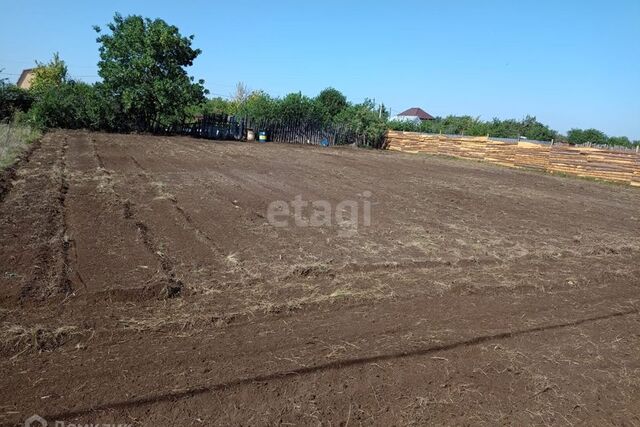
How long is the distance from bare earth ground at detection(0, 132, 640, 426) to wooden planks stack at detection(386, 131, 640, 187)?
14.6 metres

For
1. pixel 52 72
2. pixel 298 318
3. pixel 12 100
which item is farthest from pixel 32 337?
pixel 52 72

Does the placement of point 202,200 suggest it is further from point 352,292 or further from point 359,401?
point 359,401

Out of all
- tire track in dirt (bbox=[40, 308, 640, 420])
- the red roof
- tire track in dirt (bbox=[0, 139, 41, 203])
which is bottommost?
tire track in dirt (bbox=[40, 308, 640, 420])

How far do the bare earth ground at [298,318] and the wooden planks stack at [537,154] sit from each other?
47.8 ft

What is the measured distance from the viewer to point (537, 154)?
24.5 metres

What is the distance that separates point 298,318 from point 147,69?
25.8 m

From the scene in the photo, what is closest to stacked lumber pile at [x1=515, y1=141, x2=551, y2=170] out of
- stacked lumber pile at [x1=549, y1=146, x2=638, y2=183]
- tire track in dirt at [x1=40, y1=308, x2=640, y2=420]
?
stacked lumber pile at [x1=549, y1=146, x2=638, y2=183]

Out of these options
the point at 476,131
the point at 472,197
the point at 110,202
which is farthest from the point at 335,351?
the point at 476,131

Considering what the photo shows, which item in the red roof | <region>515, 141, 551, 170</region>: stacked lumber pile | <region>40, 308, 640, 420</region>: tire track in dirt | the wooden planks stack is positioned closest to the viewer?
<region>40, 308, 640, 420</region>: tire track in dirt

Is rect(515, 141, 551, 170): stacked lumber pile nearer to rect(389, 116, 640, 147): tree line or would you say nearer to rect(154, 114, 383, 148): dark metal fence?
rect(154, 114, 383, 148): dark metal fence

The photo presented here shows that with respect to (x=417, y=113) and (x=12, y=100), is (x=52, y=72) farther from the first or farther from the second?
(x=417, y=113)

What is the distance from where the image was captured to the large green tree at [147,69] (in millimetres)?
25875

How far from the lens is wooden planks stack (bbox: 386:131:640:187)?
67.5ft

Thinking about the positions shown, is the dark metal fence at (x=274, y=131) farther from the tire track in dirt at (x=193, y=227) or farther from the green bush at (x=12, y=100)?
the tire track in dirt at (x=193, y=227)
